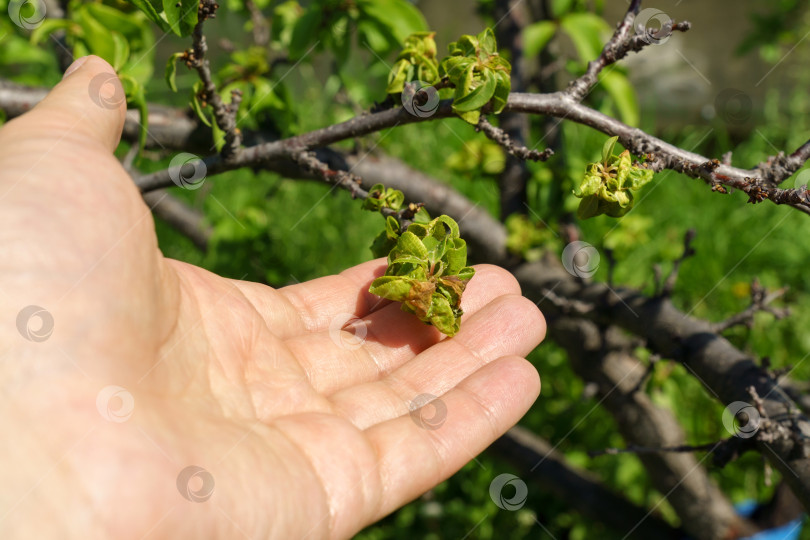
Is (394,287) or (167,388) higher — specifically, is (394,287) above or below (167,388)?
above

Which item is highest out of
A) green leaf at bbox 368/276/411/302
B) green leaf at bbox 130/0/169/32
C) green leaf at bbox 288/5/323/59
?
green leaf at bbox 130/0/169/32

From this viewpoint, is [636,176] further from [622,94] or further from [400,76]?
[622,94]

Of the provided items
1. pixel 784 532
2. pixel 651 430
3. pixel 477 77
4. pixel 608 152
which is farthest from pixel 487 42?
pixel 784 532

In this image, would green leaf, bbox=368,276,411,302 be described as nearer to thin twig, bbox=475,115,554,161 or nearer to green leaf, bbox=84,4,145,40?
thin twig, bbox=475,115,554,161

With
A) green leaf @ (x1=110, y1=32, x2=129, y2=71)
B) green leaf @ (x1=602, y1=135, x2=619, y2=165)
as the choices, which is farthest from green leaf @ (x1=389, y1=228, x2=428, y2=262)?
green leaf @ (x1=110, y1=32, x2=129, y2=71)

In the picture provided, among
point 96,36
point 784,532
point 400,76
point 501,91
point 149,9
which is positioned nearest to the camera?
point 149,9

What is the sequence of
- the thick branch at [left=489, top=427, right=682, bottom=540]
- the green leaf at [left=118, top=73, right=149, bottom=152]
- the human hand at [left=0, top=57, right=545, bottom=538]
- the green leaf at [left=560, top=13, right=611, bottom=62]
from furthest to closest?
the thick branch at [left=489, top=427, right=682, bottom=540], the green leaf at [left=560, top=13, right=611, bottom=62], the green leaf at [left=118, top=73, right=149, bottom=152], the human hand at [left=0, top=57, right=545, bottom=538]

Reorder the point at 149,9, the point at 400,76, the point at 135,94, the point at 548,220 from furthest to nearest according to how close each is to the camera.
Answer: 1. the point at 548,220
2. the point at 135,94
3. the point at 400,76
4. the point at 149,9

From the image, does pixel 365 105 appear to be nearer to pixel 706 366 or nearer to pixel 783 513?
pixel 706 366
